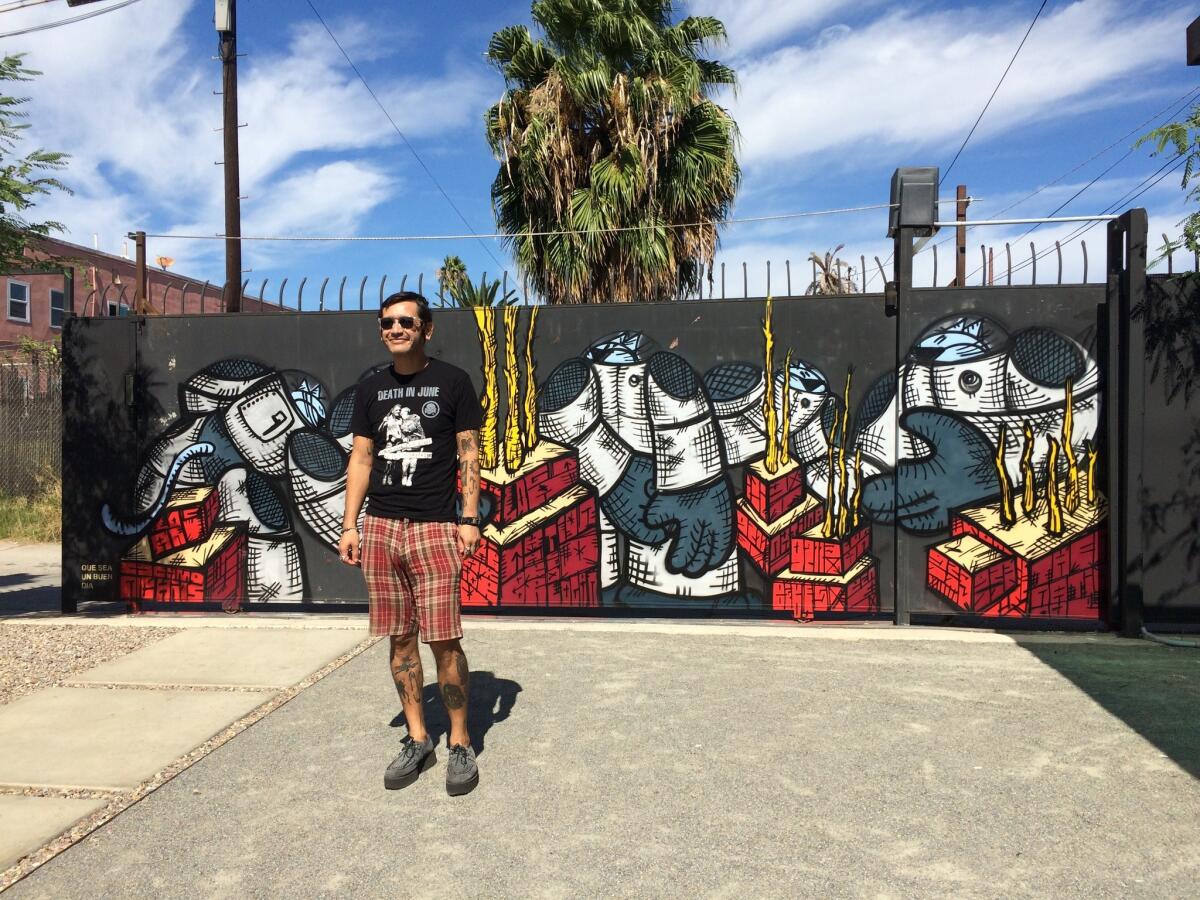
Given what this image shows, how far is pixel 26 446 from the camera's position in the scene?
39.7 ft

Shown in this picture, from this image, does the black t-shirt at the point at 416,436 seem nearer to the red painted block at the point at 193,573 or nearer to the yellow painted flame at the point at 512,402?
the yellow painted flame at the point at 512,402

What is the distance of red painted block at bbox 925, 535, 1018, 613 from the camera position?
560 cm

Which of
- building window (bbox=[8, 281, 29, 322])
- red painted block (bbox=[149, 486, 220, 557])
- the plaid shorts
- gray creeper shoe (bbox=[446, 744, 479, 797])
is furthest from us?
building window (bbox=[8, 281, 29, 322])

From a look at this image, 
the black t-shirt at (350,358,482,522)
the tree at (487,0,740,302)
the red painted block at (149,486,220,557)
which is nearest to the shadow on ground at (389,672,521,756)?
the black t-shirt at (350,358,482,522)

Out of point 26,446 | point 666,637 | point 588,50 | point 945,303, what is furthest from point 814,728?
point 26,446

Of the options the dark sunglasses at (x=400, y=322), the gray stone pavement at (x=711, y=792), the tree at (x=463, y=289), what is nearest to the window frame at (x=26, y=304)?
the tree at (x=463, y=289)

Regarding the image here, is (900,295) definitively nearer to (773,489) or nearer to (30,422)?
(773,489)

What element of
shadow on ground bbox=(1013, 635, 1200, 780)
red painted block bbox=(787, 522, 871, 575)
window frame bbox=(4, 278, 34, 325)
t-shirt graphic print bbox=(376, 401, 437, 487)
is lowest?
shadow on ground bbox=(1013, 635, 1200, 780)

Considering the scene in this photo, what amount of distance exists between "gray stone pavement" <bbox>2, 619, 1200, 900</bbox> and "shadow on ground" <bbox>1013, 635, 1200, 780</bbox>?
0.07 feet

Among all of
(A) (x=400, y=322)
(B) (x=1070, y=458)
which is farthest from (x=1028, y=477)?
(A) (x=400, y=322)

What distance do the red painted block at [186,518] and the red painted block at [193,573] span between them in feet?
0.25

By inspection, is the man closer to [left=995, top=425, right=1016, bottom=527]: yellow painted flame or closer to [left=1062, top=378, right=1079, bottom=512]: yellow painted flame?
[left=995, top=425, right=1016, bottom=527]: yellow painted flame

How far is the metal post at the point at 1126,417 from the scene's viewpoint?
5.30 m

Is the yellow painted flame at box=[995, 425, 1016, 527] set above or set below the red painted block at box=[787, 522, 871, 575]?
above
